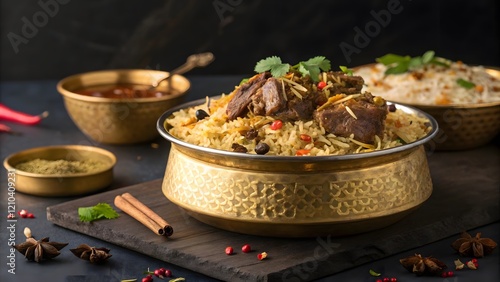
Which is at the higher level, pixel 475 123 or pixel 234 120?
pixel 234 120

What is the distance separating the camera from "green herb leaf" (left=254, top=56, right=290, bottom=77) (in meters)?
5.45

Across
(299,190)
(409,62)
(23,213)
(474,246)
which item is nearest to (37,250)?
(23,213)

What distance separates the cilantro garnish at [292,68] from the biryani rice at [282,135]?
312 millimetres

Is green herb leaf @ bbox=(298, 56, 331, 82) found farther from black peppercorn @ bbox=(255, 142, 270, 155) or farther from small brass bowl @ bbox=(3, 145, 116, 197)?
small brass bowl @ bbox=(3, 145, 116, 197)

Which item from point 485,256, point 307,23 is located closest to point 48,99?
point 307,23

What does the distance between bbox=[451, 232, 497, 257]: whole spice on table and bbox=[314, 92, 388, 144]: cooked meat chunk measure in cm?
78

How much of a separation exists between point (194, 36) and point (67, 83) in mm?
2563

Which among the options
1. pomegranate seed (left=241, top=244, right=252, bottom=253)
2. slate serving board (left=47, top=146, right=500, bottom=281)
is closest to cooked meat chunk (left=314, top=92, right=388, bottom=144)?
slate serving board (left=47, top=146, right=500, bottom=281)

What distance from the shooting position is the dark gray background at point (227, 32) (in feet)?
32.3

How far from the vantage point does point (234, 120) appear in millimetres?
5422

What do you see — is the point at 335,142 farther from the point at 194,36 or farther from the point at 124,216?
the point at 194,36

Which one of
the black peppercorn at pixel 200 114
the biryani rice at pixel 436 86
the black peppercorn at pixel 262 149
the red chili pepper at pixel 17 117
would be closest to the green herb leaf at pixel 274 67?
the black peppercorn at pixel 200 114
